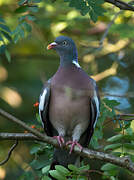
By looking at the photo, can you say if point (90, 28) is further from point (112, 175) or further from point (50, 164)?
point (112, 175)

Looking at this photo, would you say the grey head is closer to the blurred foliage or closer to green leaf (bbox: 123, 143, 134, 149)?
the blurred foliage

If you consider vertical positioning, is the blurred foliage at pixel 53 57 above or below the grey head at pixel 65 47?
below

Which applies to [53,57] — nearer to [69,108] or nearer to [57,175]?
[69,108]

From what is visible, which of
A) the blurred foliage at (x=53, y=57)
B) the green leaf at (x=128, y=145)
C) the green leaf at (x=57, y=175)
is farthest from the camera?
the blurred foliage at (x=53, y=57)

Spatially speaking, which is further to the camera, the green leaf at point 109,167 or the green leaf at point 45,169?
the green leaf at point 45,169

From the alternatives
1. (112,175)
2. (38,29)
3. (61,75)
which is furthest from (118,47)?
(112,175)

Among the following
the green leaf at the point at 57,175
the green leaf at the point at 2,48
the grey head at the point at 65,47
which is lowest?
the green leaf at the point at 57,175

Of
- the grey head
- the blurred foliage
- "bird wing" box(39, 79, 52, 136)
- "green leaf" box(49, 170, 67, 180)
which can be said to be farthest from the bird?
the blurred foliage

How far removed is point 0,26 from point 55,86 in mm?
990

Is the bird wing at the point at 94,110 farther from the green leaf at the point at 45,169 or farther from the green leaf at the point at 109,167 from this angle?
the green leaf at the point at 109,167

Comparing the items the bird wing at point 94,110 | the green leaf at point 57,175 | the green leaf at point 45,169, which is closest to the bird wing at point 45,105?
the bird wing at point 94,110

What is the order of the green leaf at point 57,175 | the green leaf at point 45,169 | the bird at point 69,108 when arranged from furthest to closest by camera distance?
the bird at point 69,108, the green leaf at point 45,169, the green leaf at point 57,175

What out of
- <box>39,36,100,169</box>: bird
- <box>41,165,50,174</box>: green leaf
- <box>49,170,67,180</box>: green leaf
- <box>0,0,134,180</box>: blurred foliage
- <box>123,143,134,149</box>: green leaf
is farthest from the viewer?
<box>0,0,134,180</box>: blurred foliage

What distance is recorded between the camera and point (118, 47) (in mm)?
7141
